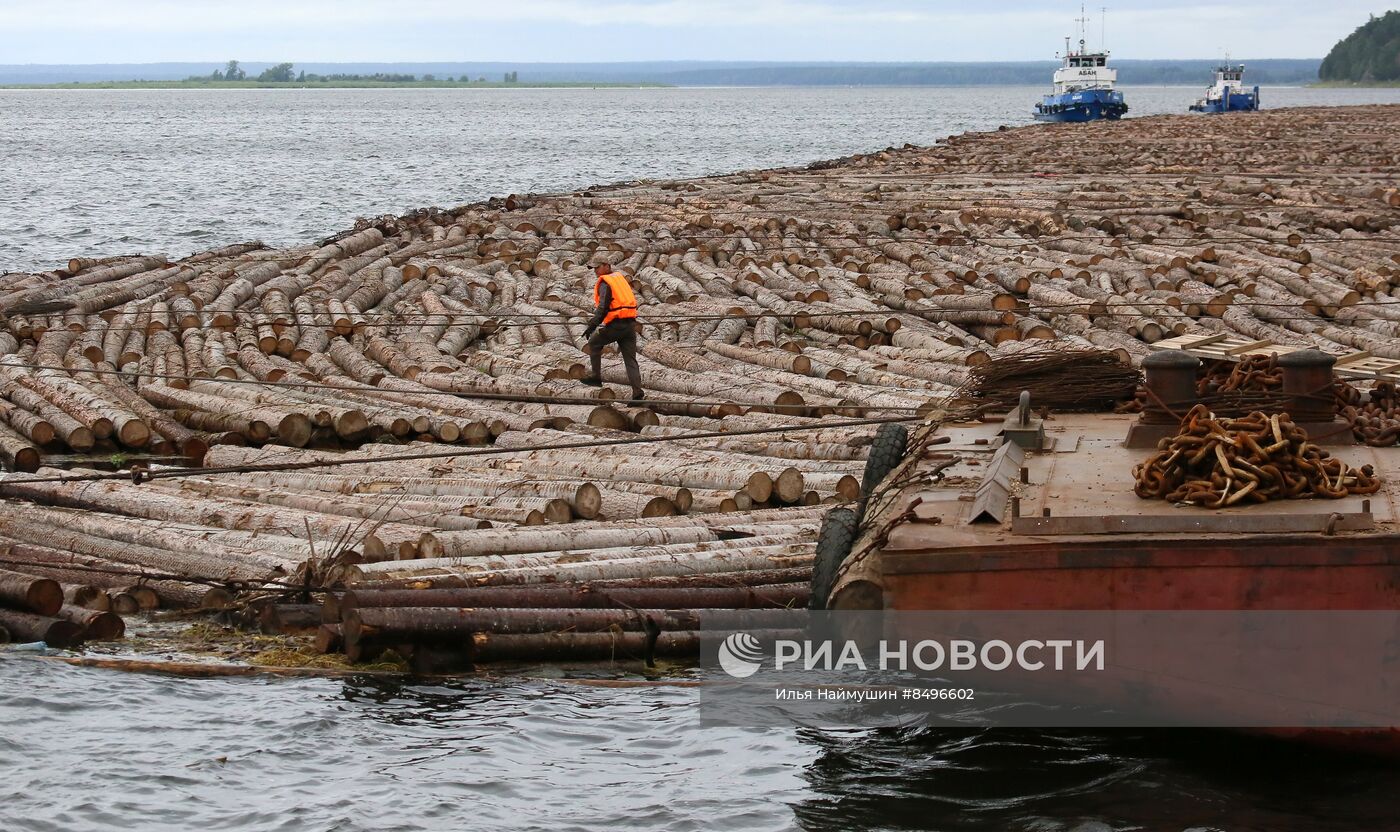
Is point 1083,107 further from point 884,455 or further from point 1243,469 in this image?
point 1243,469

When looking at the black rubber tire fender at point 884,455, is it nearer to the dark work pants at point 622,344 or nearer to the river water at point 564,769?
the river water at point 564,769

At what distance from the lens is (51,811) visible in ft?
29.2

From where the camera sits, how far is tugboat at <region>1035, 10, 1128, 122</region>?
318 feet

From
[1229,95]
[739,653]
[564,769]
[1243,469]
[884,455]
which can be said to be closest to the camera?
[1243,469]

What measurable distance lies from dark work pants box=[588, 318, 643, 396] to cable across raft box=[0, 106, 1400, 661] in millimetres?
308

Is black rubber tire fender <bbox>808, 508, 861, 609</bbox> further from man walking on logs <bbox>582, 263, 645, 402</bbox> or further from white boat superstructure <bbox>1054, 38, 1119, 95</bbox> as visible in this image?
white boat superstructure <bbox>1054, 38, 1119, 95</bbox>

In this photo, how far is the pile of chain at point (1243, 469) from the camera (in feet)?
28.2

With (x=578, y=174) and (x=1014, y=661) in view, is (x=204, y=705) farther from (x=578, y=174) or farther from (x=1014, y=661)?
(x=578, y=174)

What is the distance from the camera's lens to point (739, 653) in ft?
34.5

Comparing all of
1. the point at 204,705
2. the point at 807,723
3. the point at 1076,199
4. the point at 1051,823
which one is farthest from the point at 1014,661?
the point at 1076,199

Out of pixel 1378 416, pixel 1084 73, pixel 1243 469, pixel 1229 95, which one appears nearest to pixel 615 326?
pixel 1378 416

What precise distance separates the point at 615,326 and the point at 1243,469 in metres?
9.85

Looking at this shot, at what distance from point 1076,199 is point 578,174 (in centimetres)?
4079

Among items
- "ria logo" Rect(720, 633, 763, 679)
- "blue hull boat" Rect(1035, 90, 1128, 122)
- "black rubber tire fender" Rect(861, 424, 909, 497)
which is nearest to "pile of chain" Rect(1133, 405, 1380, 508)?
"black rubber tire fender" Rect(861, 424, 909, 497)
